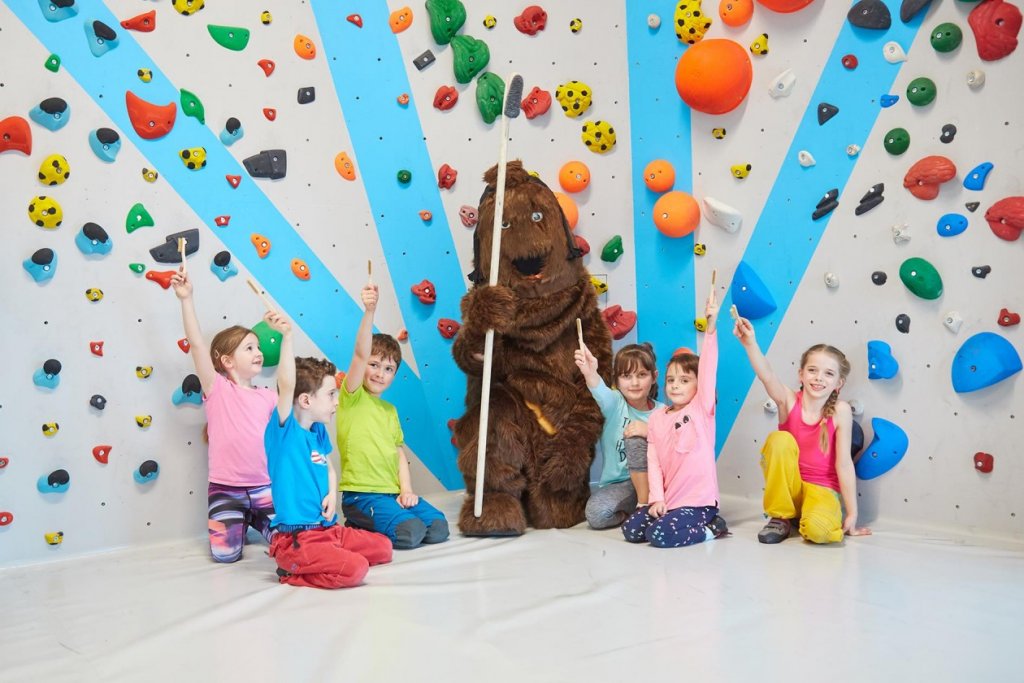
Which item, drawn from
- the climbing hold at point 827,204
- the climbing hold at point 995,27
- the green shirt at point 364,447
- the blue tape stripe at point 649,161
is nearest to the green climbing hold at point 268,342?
the green shirt at point 364,447

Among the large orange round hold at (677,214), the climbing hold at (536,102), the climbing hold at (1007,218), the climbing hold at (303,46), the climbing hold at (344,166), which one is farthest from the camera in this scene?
the climbing hold at (536,102)

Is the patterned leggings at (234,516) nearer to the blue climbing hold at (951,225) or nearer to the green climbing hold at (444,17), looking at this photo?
the green climbing hold at (444,17)

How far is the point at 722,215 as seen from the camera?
364cm

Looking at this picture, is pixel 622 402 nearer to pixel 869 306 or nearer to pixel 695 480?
pixel 695 480

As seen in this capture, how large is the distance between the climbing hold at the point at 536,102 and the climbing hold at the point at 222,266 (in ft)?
4.49

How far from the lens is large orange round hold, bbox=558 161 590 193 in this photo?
3.95 meters

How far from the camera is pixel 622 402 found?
343 cm

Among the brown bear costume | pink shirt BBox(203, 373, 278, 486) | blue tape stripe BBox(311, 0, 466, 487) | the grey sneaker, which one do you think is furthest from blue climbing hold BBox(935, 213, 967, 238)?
pink shirt BBox(203, 373, 278, 486)

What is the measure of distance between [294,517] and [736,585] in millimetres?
1212

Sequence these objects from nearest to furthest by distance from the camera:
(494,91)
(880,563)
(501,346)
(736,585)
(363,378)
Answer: (736,585), (880,563), (363,378), (501,346), (494,91)

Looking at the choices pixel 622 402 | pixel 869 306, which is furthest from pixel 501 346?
pixel 869 306

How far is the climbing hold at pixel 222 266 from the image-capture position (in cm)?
329

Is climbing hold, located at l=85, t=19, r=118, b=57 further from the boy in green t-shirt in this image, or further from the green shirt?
the green shirt

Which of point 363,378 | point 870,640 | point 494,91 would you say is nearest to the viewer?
point 870,640
